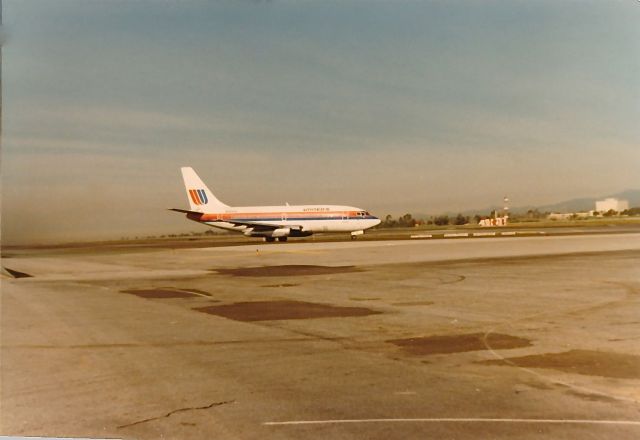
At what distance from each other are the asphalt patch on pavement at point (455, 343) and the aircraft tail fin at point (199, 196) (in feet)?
186

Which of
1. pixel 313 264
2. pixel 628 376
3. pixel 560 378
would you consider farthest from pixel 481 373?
pixel 313 264

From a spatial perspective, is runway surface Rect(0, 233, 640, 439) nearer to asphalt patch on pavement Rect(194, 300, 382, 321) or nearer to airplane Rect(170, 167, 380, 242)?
asphalt patch on pavement Rect(194, 300, 382, 321)

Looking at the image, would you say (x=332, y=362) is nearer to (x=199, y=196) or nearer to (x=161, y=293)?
(x=161, y=293)

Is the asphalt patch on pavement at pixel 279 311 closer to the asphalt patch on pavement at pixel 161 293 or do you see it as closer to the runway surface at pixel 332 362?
the runway surface at pixel 332 362

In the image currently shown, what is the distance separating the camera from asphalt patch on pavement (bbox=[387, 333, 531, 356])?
950cm

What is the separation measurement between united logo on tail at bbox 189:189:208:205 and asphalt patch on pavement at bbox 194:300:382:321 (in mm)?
52323

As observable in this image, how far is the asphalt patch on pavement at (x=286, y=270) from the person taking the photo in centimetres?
2447

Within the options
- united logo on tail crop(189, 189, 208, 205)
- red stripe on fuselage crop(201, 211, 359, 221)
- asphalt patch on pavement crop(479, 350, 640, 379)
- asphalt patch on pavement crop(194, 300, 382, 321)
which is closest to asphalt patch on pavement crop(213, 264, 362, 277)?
asphalt patch on pavement crop(194, 300, 382, 321)

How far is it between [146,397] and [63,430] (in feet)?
3.73

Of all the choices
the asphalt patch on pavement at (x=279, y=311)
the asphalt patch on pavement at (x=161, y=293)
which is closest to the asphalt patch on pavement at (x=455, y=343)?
the asphalt patch on pavement at (x=279, y=311)

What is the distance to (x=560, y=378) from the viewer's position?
758 cm

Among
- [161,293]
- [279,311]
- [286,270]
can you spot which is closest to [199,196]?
[286,270]

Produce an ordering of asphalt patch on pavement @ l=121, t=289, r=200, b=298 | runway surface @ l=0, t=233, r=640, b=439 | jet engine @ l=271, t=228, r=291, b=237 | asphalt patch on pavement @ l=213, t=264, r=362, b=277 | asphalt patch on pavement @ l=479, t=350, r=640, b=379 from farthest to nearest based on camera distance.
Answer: jet engine @ l=271, t=228, r=291, b=237 → asphalt patch on pavement @ l=213, t=264, r=362, b=277 → asphalt patch on pavement @ l=121, t=289, r=200, b=298 → asphalt patch on pavement @ l=479, t=350, r=640, b=379 → runway surface @ l=0, t=233, r=640, b=439

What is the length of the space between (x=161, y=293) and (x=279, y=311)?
613cm
